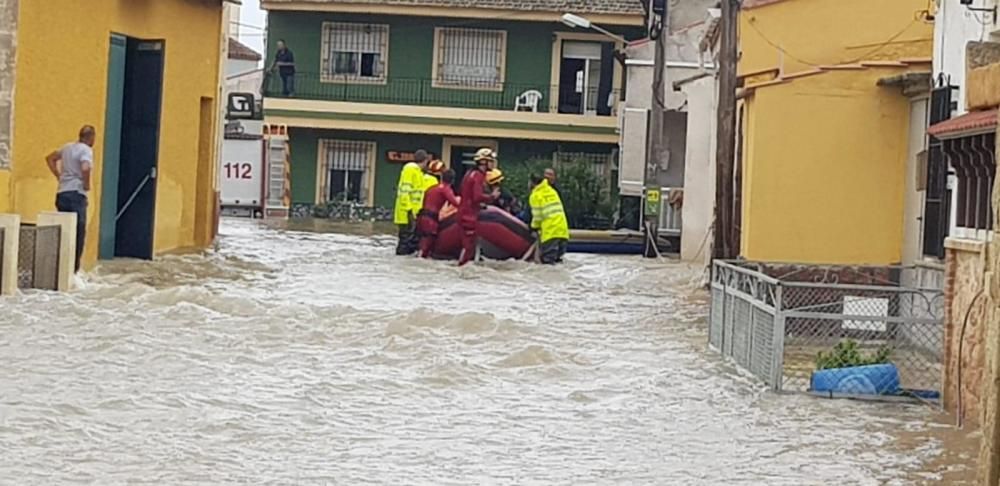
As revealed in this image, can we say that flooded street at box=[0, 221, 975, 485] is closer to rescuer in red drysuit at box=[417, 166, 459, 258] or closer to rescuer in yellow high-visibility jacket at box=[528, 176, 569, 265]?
rescuer in red drysuit at box=[417, 166, 459, 258]

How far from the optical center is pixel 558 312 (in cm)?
1911

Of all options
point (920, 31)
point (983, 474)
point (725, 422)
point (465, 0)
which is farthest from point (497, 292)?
point (465, 0)

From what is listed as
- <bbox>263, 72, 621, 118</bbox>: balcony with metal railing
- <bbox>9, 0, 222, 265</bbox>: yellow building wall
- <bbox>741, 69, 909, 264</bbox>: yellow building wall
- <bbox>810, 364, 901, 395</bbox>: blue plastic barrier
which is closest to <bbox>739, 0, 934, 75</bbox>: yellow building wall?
<bbox>741, 69, 909, 264</bbox>: yellow building wall

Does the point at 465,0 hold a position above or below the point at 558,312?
above

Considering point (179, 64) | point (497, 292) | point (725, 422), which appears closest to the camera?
point (725, 422)

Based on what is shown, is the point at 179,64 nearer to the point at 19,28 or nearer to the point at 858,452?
the point at 19,28

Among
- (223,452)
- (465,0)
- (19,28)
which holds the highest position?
(465,0)

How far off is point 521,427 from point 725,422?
141 centimetres

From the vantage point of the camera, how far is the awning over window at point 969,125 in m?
10.9

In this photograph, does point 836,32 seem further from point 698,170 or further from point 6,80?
point 698,170

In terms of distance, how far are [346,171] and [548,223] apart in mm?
20922

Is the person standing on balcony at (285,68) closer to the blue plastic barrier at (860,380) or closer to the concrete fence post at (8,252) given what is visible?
the concrete fence post at (8,252)

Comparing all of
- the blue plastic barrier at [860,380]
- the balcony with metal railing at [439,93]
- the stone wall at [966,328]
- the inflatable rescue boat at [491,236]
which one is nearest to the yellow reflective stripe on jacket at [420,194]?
the inflatable rescue boat at [491,236]

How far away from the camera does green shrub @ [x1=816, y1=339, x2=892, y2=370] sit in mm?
13195
